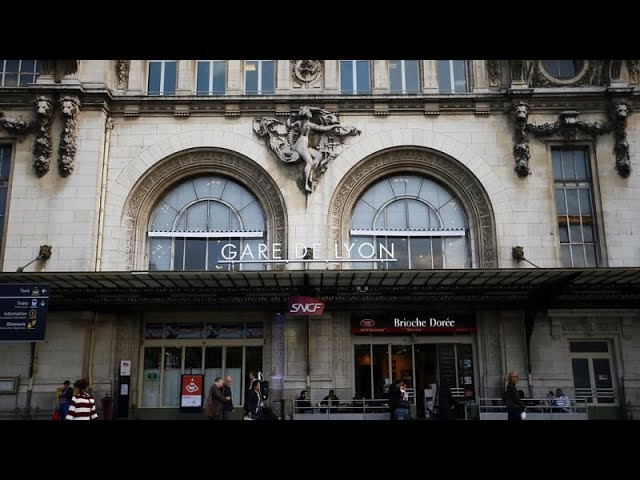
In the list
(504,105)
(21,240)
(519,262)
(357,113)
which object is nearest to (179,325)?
(21,240)

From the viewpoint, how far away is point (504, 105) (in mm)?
22609

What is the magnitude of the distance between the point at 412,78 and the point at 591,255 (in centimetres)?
897

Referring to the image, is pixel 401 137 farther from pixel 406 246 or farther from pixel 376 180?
pixel 406 246

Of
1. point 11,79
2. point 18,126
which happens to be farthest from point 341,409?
point 11,79

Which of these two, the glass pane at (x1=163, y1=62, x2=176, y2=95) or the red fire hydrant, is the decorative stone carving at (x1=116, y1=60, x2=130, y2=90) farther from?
the red fire hydrant

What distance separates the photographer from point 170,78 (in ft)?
75.7

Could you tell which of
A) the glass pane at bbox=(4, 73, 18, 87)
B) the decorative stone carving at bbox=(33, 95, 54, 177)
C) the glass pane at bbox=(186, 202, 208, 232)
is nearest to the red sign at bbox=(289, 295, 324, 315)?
the glass pane at bbox=(186, 202, 208, 232)

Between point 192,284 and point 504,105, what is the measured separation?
41.5 feet

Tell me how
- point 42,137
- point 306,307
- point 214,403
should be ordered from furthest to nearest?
point 42,137 < point 306,307 < point 214,403

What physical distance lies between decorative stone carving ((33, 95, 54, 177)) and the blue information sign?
4954 millimetres

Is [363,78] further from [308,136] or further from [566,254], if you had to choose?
[566,254]

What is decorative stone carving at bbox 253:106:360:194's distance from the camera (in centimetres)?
2192

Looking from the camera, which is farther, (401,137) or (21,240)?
(401,137)

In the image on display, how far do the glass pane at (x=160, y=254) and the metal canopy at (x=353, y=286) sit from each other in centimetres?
176
